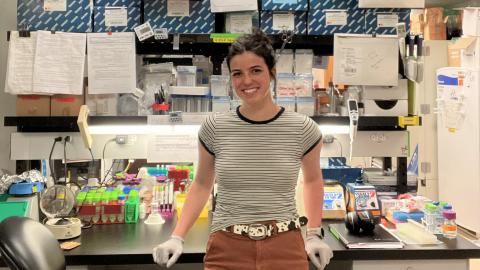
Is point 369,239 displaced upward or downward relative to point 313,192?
downward

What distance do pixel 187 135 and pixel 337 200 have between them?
2.96 ft

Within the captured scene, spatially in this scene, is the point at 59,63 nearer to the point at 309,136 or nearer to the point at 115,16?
the point at 115,16

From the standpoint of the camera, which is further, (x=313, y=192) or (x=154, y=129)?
(x=154, y=129)

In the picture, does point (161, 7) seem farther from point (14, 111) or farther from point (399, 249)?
point (399, 249)

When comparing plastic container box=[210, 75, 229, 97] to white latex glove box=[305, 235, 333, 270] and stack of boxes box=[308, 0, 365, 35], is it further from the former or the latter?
white latex glove box=[305, 235, 333, 270]

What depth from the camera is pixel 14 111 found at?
2531 millimetres

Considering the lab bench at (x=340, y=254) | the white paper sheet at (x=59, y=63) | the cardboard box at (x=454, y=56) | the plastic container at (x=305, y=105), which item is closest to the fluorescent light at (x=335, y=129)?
the plastic container at (x=305, y=105)

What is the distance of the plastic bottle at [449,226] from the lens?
196cm

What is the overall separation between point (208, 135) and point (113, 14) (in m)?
1.18

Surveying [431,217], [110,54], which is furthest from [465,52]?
[110,54]

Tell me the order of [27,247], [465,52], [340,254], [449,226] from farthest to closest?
[465,52]
[449,226]
[340,254]
[27,247]

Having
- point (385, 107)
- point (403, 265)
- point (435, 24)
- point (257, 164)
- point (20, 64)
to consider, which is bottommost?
point (403, 265)

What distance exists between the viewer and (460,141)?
460cm

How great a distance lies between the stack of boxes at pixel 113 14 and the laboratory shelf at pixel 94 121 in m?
0.50
